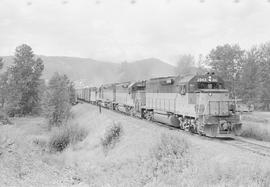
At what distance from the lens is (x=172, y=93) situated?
21.6m

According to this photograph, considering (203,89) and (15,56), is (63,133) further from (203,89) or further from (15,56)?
(15,56)

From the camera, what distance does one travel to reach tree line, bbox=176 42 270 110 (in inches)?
2263

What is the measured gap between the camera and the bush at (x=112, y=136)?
22.6 m

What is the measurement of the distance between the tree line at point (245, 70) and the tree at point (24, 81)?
3215 cm

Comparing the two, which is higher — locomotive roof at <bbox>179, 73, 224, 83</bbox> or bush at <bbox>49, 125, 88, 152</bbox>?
locomotive roof at <bbox>179, 73, 224, 83</bbox>

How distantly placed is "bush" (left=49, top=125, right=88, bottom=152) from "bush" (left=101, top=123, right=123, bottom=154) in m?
5.19

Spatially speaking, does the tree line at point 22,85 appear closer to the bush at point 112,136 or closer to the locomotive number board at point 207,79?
the bush at point 112,136

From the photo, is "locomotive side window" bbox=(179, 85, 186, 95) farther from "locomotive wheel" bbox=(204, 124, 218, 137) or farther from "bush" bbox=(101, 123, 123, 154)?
"bush" bbox=(101, 123, 123, 154)

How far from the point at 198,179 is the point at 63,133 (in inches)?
844

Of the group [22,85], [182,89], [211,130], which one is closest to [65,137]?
[182,89]

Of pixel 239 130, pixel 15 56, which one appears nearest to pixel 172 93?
pixel 239 130

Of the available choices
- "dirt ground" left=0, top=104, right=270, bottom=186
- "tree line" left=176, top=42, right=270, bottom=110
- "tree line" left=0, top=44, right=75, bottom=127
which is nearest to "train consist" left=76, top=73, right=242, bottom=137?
"dirt ground" left=0, top=104, right=270, bottom=186

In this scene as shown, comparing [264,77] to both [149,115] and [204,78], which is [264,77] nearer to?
[149,115]

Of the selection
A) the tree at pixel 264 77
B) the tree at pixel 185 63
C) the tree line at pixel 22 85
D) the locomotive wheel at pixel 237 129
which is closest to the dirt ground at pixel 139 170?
the locomotive wheel at pixel 237 129
